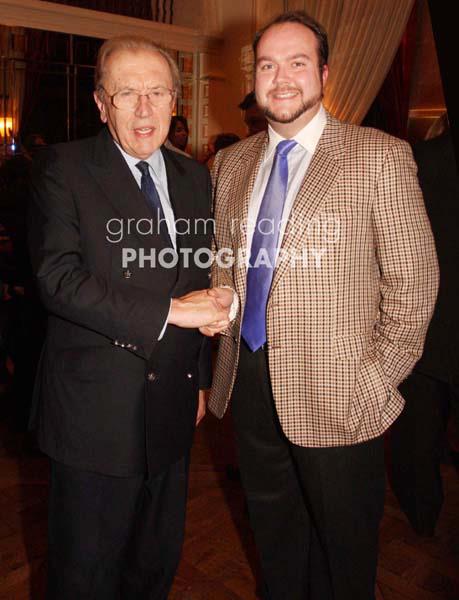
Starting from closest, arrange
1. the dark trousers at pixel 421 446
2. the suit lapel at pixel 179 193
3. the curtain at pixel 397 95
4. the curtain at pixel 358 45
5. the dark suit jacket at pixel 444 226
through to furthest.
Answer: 1. the suit lapel at pixel 179 193
2. the dark suit jacket at pixel 444 226
3. the dark trousers at pixel 421 446
4. the curtain at pixel 358 45
5. the curtain at pixel 397 95

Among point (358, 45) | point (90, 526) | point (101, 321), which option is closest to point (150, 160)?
point (101, 321)

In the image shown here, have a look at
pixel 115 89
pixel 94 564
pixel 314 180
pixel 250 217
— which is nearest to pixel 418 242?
pixel 314 180

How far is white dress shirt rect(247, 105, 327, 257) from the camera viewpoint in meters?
1.70

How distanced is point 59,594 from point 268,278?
1.04m

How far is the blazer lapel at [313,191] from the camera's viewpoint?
1.60 m

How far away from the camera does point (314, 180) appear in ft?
5.32

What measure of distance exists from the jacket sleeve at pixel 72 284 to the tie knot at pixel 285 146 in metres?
0.57

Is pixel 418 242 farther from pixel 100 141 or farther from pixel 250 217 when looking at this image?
pixel 100 141

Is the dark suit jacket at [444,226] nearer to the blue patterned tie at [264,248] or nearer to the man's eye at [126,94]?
the blue patterned tie at [264,248]

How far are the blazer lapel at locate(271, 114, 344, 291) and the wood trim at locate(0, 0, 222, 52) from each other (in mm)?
5352

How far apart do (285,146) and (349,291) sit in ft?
1.53

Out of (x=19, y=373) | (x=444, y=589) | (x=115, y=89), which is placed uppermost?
(x=115, y=89)

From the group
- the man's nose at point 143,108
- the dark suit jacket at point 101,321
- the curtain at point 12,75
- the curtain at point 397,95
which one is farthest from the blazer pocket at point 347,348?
the curtain at point 12,75

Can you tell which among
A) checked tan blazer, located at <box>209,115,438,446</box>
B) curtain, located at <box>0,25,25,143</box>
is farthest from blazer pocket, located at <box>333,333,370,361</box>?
curtain, located at <box>0,25,25,143</box>
